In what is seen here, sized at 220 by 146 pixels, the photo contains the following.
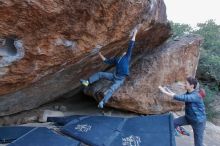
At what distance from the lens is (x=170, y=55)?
857 centimetres

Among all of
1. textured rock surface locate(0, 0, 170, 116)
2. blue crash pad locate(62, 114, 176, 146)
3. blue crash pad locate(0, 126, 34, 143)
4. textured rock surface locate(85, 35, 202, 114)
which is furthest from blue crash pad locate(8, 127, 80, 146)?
textured rock surface locate(85, 35, 202, 114)

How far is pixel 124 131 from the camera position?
6.07 m

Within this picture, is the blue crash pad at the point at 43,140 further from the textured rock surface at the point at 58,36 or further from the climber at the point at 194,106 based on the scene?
the climber at the point at 194,106

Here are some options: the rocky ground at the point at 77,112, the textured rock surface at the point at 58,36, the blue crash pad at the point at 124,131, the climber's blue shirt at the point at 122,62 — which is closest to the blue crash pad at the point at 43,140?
the blue crash pad at the point at 124,131

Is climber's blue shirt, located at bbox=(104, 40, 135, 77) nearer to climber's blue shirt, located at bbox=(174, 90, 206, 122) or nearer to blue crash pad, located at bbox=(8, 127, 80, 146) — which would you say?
climber's blue shirt, located at bbox=(174, 90, 206, 122)

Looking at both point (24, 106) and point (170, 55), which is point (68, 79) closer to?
point (24, 106)

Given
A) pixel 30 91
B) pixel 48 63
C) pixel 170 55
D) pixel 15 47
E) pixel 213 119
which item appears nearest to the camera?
pixel 15 47

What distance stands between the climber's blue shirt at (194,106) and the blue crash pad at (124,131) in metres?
0.45

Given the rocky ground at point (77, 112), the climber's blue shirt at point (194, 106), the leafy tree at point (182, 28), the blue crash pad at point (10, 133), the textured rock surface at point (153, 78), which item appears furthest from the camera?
the leafy tree at point (182, 28)

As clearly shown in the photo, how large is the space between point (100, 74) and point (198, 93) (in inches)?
91.6

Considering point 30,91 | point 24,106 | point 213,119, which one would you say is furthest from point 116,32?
point 213,119

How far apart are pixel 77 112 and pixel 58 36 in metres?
3.42

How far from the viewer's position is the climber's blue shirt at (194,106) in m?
5.50

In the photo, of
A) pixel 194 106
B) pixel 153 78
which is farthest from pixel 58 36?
pixel 153 78
